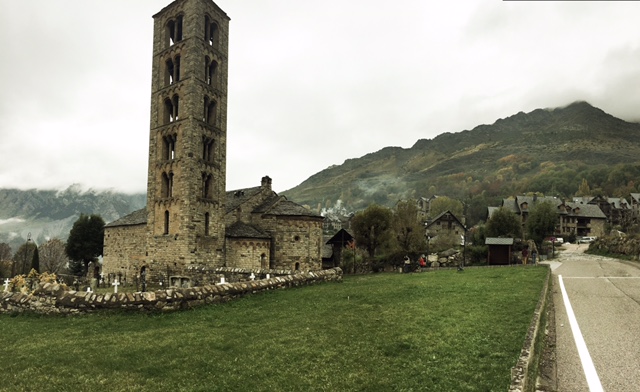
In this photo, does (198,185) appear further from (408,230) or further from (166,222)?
(408,230)

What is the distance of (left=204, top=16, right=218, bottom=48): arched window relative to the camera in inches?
1474

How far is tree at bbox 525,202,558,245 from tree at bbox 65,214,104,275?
6744 cm

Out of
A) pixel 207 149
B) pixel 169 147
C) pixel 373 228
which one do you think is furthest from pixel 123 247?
pixel 373 228

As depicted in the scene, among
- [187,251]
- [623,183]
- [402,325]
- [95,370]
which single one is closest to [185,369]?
[95,370]

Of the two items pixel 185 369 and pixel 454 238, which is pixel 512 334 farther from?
pixel 454 238

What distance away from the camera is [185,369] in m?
8.02

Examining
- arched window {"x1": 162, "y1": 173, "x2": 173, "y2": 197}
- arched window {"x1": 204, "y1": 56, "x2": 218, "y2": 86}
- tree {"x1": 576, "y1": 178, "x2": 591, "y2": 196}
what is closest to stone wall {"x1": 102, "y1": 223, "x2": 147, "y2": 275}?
arched window {"x1": 162, "y1": 173, "x2": 173, "y2": 197}

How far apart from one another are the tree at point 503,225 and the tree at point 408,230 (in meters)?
17.5

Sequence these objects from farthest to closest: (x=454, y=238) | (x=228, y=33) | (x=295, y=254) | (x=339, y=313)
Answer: (x=454, y=238)
(x=228, y=33)
(x=295, y=254)
(x=339, y=313)

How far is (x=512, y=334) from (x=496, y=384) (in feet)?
10.3

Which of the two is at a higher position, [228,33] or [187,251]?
[228,33]

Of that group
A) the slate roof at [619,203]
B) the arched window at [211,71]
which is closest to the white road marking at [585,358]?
the arched window at [211,71]

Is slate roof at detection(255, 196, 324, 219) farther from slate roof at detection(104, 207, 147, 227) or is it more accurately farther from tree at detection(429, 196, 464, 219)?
tree at detection(429, 196, 464, 219)

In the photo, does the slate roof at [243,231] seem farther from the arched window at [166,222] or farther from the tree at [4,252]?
the tree at [4,252]
